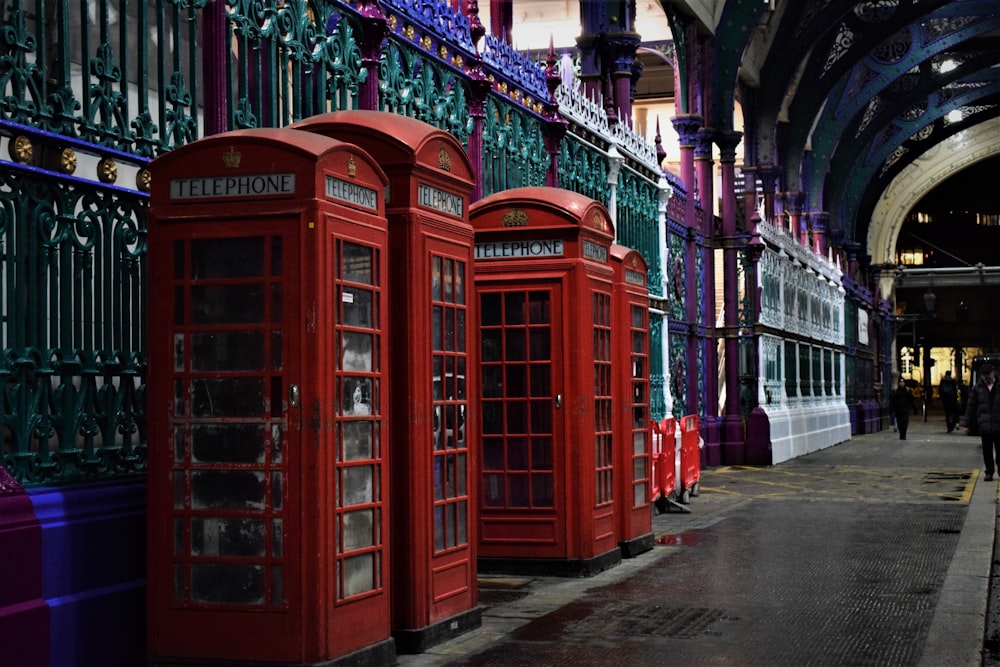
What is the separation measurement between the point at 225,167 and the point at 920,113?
39064 mm

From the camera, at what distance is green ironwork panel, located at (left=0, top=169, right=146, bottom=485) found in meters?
6.50

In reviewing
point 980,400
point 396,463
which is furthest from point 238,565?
point 980,400

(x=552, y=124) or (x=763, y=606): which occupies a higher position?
(x=552, y=124)

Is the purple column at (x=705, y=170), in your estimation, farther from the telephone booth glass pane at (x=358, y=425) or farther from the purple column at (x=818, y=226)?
the telephone booth glass pane at (x=358, y=425)

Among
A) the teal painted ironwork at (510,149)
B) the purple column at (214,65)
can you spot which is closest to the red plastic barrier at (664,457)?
the teal painted ironwork at (510,149)

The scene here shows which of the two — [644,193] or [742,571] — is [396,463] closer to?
[742,571]

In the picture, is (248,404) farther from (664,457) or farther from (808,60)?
(808,60)

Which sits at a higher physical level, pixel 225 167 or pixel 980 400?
pixel 225 167

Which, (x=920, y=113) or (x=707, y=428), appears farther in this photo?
(x=920, y=113)

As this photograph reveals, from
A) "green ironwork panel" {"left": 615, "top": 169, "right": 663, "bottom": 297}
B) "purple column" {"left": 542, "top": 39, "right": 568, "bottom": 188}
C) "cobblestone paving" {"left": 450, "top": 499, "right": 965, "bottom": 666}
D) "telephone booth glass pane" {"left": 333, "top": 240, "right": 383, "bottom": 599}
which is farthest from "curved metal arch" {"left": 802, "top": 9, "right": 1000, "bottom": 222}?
"telephone booth glass pane" {"left": 333, "top": 240, "right": 383, "bottom": 599}

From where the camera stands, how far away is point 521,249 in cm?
1036

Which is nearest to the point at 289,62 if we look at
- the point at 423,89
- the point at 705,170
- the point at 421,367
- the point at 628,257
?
the point at 423,89

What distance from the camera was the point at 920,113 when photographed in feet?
140

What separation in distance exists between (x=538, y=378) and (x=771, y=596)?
2.30 metres
